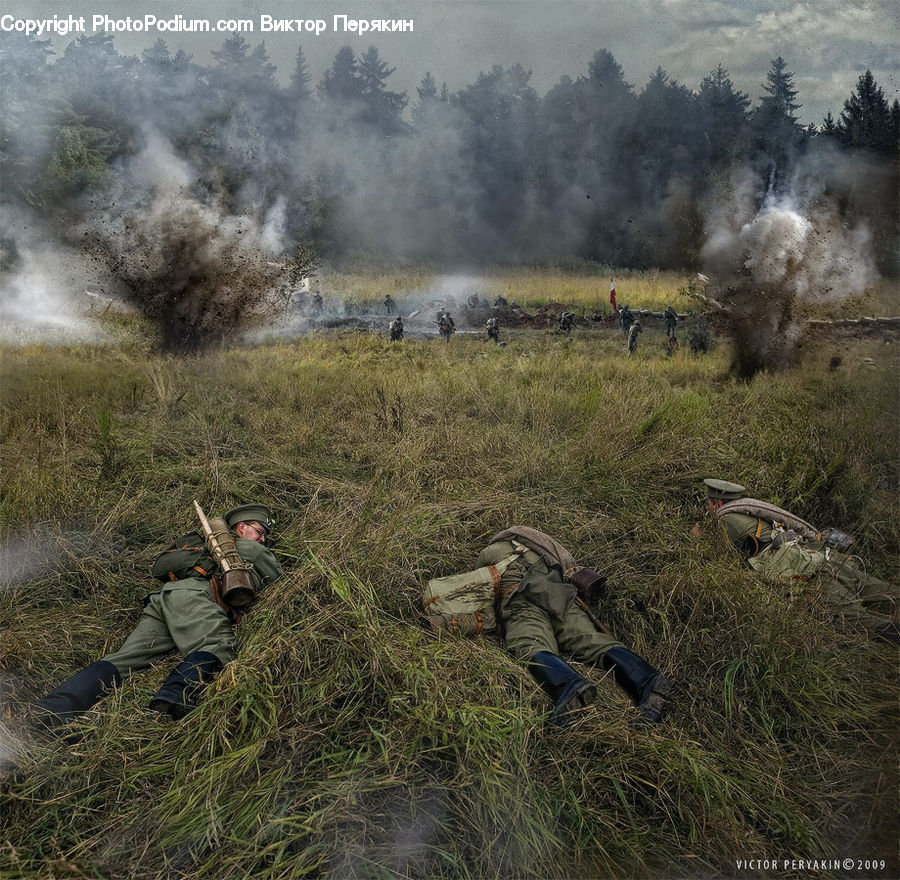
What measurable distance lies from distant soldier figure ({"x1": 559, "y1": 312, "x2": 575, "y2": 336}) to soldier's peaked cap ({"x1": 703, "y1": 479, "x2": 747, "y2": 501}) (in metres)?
5.67

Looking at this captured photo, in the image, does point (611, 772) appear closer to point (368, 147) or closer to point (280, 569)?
point (280, 569)

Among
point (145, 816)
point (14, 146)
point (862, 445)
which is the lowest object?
point (145, 816)

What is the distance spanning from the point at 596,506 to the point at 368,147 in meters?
9.41

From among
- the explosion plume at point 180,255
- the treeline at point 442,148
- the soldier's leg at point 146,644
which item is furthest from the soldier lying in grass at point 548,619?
the treeline at point 442,148

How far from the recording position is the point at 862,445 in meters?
5.38

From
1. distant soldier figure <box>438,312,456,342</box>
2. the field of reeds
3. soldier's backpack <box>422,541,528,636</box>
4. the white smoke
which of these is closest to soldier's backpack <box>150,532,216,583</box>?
the field of reeds

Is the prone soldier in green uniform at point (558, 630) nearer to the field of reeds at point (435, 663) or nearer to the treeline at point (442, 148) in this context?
the field of reeds at point (435, 663)

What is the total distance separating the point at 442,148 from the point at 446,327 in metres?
4.19

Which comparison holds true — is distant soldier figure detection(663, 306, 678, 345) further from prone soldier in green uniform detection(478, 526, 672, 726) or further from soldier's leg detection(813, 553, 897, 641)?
prone soldier in green uniform detection(478, 526, 672, 726)

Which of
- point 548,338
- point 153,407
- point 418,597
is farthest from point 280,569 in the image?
point 548,338

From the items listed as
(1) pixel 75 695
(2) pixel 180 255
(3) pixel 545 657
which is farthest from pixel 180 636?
(2) pixel 180 255

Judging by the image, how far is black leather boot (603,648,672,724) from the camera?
9.16ft

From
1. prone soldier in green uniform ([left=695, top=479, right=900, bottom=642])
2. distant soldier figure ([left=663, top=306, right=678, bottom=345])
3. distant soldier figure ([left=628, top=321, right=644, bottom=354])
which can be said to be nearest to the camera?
prone soldier in green uniform ([left=695, top=479, right=900, bottom=642])

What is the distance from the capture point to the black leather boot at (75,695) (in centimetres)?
263
